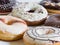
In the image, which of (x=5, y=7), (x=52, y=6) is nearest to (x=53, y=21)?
(x=52, y=6)

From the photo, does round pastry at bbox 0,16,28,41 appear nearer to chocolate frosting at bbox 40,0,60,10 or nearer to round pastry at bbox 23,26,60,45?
round pastry at bbox 23,26,60,45

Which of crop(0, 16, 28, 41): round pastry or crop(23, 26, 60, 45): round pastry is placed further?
crop(0, 16, 28, 41): round pastry

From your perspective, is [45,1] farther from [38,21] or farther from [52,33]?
[52,33]

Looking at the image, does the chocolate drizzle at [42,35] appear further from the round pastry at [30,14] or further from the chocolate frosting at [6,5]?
the chocolate frosting at [6,5]

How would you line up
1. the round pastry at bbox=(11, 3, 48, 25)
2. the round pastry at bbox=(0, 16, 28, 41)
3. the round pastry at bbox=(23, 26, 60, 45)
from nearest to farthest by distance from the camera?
the round pastry at bbox=(23, 26, 60, 45)
the round pastry at bbox=(0, 16, 28, 41)
the round pastry at bbox=(11, 3, 48, 25)

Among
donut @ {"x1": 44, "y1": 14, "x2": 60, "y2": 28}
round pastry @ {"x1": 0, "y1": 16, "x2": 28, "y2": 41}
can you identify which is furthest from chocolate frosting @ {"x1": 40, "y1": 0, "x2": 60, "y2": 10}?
round pastry @ {"x1": 0, "y1": 16, "x2": 28, "y2": 41}

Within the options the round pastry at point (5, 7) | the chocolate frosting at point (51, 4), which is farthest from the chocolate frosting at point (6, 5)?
the chocolate frosting at point (51, 4)

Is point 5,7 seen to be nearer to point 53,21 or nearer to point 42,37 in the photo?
point 53,21

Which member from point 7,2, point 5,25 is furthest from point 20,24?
point 7,2
